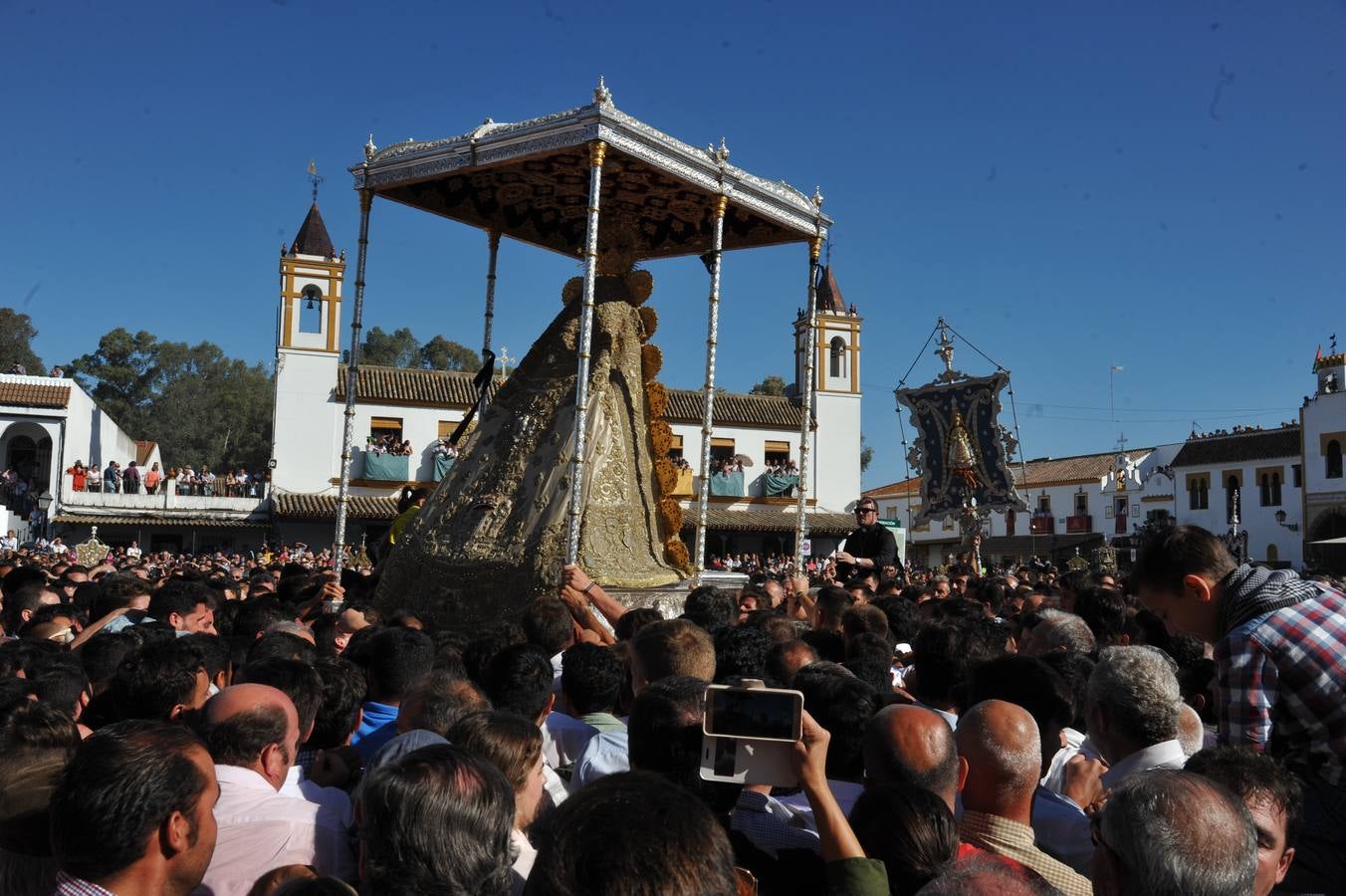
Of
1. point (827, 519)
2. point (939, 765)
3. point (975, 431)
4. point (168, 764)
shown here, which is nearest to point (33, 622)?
point (168, 764)

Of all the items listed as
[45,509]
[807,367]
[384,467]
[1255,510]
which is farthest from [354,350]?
[1255,510]

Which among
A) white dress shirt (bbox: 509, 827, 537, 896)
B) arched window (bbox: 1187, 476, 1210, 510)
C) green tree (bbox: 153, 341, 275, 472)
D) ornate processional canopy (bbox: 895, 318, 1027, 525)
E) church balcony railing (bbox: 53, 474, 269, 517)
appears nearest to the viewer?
white dress shirt (bbox: 509, 827, 537, 896)

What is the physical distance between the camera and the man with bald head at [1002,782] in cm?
272

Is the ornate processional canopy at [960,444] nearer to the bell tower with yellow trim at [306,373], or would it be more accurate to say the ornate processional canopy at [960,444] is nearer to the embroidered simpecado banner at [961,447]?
the embroidered simpecado banner at [961,447]

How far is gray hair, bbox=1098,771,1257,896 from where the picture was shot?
192 cm

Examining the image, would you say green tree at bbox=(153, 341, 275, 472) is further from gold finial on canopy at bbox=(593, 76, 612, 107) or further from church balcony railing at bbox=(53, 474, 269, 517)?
gold finial on canopy at bbox=(593, 76, 612, 107)

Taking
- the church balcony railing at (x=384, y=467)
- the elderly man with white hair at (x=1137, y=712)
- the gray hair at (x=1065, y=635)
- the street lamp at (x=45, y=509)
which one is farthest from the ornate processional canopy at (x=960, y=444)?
the street lamp at (x=45, y=509)

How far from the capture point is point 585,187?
12344 millimetres

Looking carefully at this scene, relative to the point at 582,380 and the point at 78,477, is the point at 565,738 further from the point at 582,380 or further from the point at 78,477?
the point at 78,477

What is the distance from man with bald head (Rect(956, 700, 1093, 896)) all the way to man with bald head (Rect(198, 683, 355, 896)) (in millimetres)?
1648

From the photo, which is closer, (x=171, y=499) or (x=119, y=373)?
(x=171, y=499)

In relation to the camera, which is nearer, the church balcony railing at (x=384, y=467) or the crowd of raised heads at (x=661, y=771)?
the crowd of raised heads at (x=661, y=771)

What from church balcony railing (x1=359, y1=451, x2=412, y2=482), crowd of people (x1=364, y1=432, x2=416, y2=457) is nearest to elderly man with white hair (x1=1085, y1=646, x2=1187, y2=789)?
church balcony railing (x1=359, y1=451, x2=412, y2=482)

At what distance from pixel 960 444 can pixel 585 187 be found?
7965 mm
